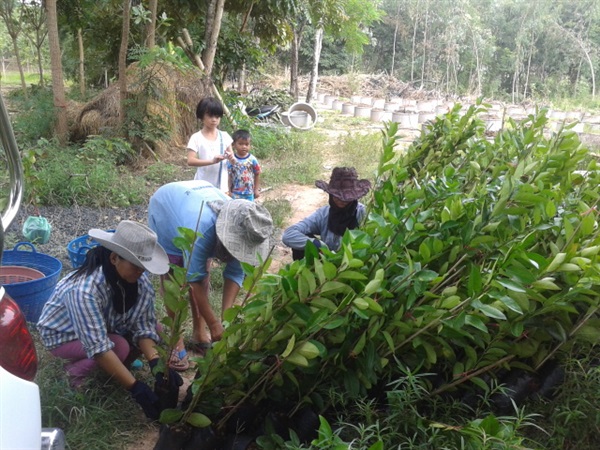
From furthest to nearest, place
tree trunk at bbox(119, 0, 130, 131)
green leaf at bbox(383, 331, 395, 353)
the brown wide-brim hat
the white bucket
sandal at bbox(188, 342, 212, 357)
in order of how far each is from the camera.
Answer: the white bucket
tree trunk at bbox(119, 0, 130, 131)
sandal at bbox(188, 342, 212, 357)
the brown wide-brim hat
green leaf at bbox(383, 331, 395, 353)

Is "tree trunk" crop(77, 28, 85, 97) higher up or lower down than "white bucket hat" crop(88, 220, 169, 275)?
higher up

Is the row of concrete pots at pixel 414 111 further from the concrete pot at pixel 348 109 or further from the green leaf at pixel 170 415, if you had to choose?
the green leaf at pixel 170 415

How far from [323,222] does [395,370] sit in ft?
4.43

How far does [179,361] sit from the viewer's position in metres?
3.21

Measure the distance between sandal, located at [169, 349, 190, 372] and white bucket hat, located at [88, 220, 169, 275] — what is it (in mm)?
765

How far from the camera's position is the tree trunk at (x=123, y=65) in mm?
6949

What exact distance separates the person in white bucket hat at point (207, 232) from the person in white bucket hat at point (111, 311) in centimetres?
27

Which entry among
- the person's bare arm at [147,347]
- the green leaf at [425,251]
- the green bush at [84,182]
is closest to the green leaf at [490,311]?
the green leaf at [425,251]

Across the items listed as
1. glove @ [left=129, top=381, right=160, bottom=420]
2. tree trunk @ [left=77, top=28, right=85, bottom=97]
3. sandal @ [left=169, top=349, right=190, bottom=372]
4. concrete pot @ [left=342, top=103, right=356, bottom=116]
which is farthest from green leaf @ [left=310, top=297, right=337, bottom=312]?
concrete pot @ [left=342, top=103, right=356, bottom=116]

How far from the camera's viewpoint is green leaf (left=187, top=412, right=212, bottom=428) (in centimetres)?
214

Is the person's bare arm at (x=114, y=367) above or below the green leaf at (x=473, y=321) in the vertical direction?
below

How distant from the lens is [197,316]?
3.39m

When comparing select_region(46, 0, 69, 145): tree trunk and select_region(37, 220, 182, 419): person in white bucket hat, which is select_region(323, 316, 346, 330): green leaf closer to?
select_region(37, 220, 182, 419): person in white bucket hat

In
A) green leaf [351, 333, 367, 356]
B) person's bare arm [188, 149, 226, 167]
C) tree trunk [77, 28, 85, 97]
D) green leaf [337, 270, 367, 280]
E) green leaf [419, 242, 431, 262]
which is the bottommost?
green leaf [351, 333, 367, 356]
